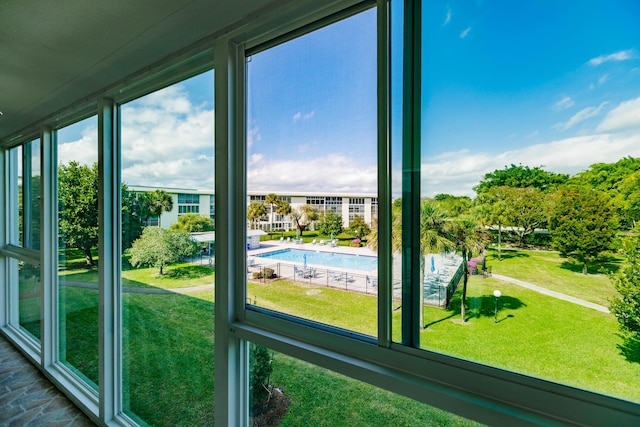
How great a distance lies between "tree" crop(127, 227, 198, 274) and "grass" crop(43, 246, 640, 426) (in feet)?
0.30

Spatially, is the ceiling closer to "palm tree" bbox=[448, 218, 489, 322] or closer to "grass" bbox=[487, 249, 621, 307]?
"palm tree" bbox=[448, 218, 489, 322]

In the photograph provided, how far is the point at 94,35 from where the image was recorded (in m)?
1.53

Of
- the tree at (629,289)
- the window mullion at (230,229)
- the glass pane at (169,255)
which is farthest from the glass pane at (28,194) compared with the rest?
the tree at (629,289)

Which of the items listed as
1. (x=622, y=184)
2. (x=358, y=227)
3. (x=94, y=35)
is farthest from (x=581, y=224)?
(x=94, y=35)

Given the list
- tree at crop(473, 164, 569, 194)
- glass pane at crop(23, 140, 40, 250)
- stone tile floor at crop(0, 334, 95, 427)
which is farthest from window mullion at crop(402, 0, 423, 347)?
glass pane at crop(23, 140, 40, 250)

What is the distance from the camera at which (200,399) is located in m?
1.73

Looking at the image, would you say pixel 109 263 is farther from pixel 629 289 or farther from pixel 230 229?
pixel 629 289

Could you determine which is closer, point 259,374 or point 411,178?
point 411,178

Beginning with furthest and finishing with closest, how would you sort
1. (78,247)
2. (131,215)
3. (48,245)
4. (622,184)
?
1. (48,245)
2. (78,247)
3. (131,215)
4. (622,184)

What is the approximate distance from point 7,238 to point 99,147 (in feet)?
10.1

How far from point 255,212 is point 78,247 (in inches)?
87.0

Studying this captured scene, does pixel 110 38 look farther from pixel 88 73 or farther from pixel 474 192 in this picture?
pixel 474 192

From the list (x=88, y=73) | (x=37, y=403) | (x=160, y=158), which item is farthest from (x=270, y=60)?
(x=37, y=403)

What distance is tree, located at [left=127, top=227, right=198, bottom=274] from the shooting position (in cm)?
185
